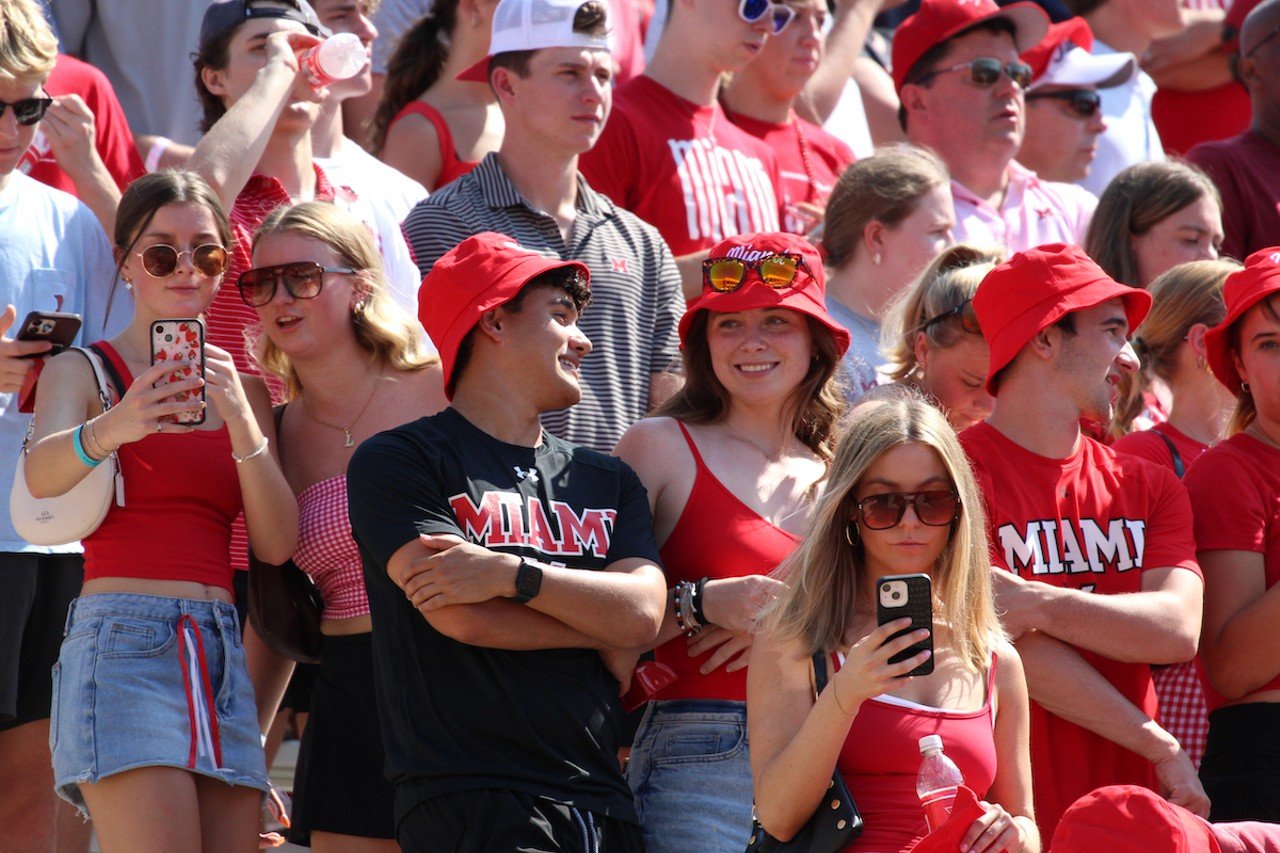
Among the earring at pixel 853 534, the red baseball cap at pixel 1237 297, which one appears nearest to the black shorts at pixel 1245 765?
the red baseball cap at pixel 1237 297

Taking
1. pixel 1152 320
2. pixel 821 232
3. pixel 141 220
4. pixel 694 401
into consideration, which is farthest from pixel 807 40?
pixel 141 220

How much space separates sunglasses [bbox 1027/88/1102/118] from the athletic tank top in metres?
4.17

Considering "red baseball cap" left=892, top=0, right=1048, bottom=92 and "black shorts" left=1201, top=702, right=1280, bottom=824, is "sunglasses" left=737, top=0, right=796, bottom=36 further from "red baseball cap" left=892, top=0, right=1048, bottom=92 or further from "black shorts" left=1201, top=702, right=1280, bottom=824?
"black shorts" left=1201, top=702, right=1280, bottom=824

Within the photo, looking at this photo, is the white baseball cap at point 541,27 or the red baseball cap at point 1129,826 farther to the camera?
the white baseball cap at point 541,27

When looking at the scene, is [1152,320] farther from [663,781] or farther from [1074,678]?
[663,781]

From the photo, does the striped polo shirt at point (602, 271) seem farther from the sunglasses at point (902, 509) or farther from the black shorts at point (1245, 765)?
the black shorts at point (1245, 765)

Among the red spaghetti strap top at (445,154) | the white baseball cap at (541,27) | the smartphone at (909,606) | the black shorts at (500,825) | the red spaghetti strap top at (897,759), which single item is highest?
the white baseball cap at (541,27)

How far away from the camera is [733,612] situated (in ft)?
12.2

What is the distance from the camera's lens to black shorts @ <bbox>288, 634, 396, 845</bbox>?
3949 millimetres

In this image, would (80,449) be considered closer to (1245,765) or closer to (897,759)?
(897,759)

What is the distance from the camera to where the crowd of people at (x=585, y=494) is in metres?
3.44

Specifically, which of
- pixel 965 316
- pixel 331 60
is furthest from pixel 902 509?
pixel 331 60

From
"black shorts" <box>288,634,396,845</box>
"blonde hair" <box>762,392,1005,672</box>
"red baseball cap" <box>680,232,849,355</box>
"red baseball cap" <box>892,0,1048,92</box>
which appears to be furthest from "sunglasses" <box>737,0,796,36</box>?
"black shorts" <box>288,634,396,845</box>

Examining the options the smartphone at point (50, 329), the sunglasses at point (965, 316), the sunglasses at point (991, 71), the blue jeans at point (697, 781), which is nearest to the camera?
the blue jeans at point (697, 781)
